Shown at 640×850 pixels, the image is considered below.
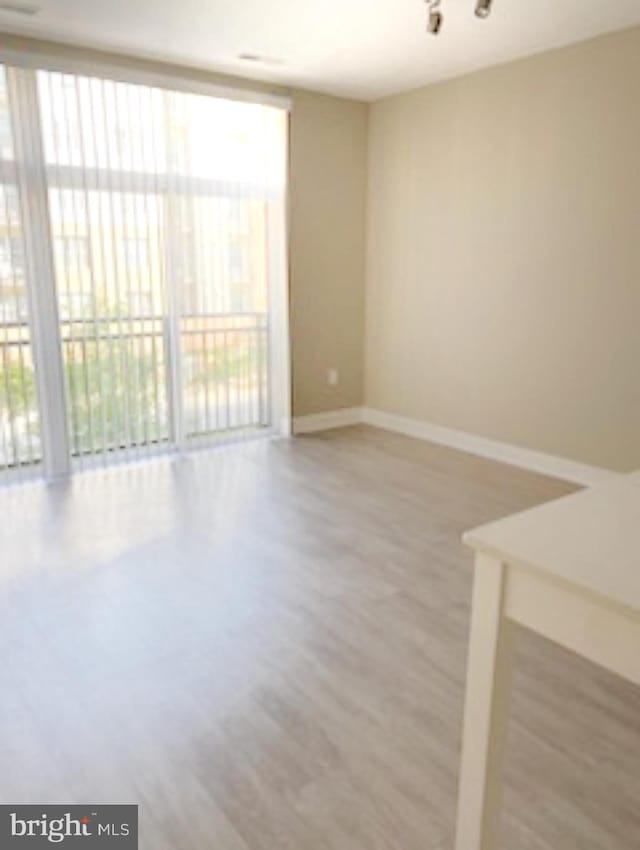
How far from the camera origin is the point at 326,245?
17.3 feet

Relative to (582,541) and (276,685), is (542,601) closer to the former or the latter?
(582,541)

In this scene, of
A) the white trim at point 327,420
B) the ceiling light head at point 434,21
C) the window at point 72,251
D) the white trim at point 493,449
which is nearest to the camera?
the ceiling light head at point 434,21

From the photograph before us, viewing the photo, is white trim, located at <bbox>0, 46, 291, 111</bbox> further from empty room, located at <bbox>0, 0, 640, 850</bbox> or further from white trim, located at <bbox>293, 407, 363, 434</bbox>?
white trim, located at <bbox>293, 407, 363, 434</bbox>

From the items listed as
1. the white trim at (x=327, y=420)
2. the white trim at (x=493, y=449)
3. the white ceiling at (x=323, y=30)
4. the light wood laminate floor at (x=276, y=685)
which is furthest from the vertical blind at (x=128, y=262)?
the white trim at (x=493, y=449)

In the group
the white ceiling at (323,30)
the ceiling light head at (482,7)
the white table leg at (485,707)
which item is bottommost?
the white table leg at (485,707)

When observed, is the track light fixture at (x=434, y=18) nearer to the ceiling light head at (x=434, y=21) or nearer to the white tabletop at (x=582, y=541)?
the ceiling light head at (x=434, y=21)

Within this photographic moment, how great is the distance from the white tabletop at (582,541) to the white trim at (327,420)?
4.08 metres

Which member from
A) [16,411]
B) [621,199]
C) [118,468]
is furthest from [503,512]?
[16,411]

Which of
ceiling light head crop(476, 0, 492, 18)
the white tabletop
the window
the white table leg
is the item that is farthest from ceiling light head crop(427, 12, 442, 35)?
the white table leg

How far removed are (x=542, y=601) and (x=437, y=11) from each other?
10.5 ft

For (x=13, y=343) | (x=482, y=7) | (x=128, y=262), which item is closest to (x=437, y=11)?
(x=482, y=7)

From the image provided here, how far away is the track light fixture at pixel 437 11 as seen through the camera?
9.23 ft

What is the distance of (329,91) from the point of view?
4.93m

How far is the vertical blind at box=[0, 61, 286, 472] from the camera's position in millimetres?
3861
